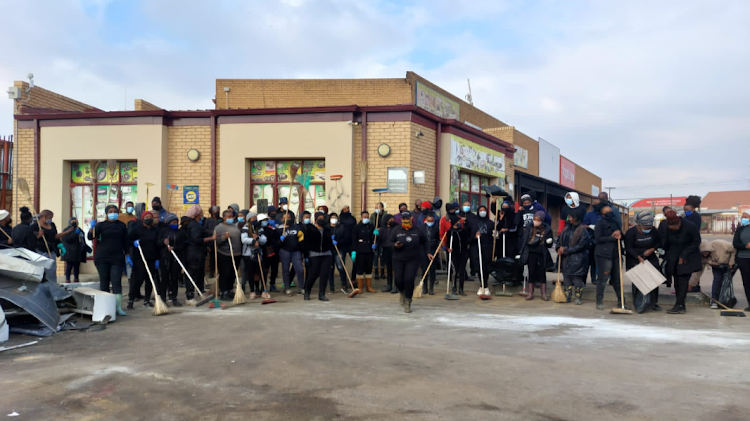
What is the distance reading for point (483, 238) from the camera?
1189 cm

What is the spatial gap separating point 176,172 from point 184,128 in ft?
4.18

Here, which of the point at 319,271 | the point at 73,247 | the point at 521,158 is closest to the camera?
the point at 319,271

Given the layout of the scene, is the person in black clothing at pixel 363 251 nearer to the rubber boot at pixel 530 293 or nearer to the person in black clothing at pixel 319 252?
the person in black clothing at pixel 319 252

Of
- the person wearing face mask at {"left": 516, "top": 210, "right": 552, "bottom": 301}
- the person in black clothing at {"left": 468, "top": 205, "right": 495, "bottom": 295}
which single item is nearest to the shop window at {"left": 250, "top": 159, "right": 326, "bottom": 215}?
the person in black clothing at {"left": 468, "top": 205, "right": 495, "bottom": 295}

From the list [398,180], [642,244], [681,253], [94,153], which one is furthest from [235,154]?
[681,253]

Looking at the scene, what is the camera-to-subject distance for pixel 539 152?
3325cm

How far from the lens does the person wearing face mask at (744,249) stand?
973 centimetres

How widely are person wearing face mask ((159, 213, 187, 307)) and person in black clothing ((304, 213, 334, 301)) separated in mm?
2510

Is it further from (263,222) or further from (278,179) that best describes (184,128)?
(263,222)

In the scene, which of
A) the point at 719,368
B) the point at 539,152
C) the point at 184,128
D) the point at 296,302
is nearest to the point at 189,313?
the point at 296,302

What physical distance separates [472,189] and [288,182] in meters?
6.48

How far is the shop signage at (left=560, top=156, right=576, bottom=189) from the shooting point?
128 feet

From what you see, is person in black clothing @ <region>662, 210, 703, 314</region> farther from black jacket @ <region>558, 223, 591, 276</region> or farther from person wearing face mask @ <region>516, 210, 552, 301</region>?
person wearing face mask @ <region>516, 210, 552, 301</region>

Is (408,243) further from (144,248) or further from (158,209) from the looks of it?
(158,209)
